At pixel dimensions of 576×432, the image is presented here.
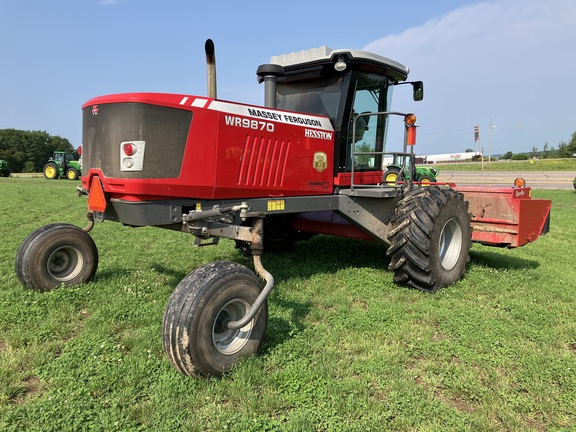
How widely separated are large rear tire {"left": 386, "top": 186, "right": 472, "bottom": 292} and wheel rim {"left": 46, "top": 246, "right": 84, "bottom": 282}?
3474mm

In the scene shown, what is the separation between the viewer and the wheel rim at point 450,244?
16.9ft

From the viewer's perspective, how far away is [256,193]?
4012mm

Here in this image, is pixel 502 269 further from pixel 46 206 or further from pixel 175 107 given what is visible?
pixel 46 206

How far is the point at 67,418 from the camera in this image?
234 centimetres

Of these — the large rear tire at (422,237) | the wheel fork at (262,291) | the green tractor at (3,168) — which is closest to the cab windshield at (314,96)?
the large rear tire at (422,237)

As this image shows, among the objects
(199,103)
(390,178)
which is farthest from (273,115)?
(390,178)

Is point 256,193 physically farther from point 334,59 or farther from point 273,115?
point 334,59

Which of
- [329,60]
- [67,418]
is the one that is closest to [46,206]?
[329,60]

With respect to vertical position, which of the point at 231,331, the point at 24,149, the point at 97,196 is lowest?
the point at 231,331

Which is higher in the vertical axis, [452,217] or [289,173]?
[289,173]

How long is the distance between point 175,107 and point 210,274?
138 centimetres

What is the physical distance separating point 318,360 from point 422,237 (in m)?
2.09

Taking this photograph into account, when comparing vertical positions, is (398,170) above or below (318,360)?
above

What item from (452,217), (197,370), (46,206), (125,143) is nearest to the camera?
(197,370)
